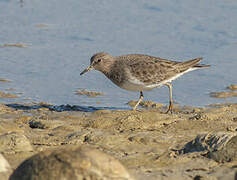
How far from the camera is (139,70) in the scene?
29.7ft

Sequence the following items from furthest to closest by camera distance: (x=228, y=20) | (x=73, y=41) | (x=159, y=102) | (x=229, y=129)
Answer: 1. (x=228, y=20)
2. (x=73, y=41)
3. (x=159, y=102)
4. (x=229, y=129)

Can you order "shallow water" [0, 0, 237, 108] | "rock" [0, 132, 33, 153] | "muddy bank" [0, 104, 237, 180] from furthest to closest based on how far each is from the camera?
"shallow water" [0, 0, 237, 108] → "rock" [0, 132, 33, 153] → "muddy bank" [0, 104, 237, 180]

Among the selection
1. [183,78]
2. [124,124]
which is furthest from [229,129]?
[183,78]

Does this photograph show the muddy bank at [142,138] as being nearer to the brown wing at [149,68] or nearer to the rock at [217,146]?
the rock at [217,146]

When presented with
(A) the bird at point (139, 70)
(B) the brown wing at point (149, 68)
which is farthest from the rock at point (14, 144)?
(B) the brown wing at point (149, 68)

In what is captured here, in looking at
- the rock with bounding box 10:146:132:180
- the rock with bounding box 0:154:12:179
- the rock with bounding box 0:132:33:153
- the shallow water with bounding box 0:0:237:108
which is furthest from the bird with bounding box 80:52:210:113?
the rock with bounding box 10:146:132:180

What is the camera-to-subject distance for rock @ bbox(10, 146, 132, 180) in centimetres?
425

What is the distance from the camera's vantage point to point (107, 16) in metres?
12.9

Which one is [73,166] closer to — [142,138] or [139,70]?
[142,138]

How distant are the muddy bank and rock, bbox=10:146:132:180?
3.11ft

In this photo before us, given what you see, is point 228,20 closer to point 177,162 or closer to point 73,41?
point 73,41

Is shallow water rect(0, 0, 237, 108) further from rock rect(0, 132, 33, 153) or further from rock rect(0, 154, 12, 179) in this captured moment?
rock rect(0, 154, 12, 179)

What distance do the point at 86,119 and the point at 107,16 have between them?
214 inches

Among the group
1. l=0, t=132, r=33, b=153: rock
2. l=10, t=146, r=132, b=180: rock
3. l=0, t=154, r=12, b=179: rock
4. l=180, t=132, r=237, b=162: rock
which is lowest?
l=0, t=132, r=33, b=153: rock
